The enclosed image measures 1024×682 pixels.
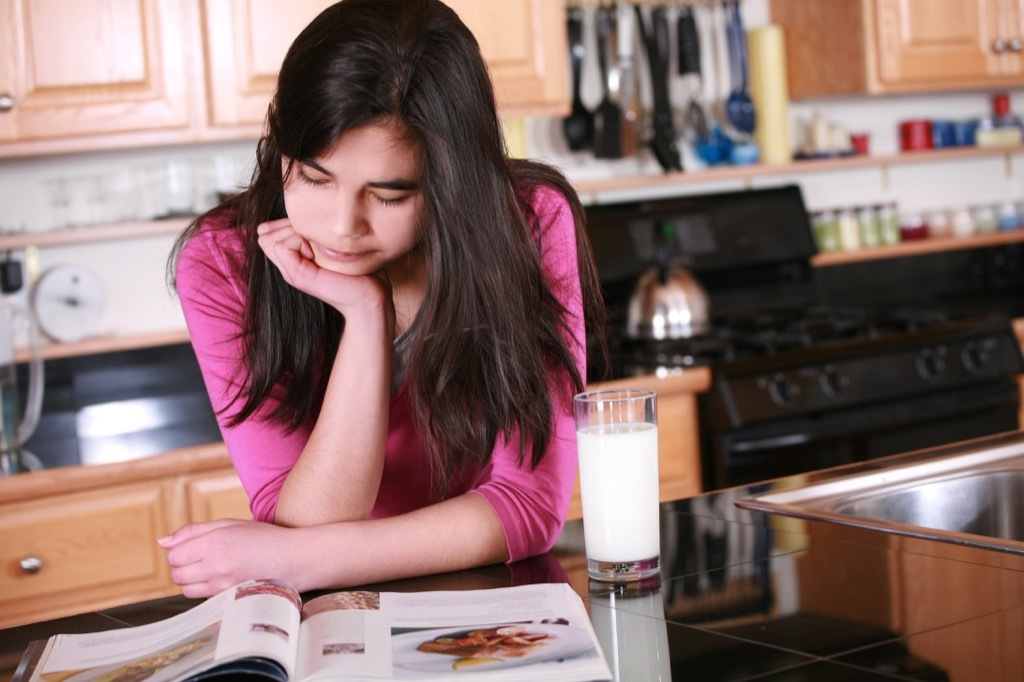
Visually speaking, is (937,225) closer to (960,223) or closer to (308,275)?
(960,223)

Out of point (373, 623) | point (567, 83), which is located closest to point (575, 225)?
point (373, 623)

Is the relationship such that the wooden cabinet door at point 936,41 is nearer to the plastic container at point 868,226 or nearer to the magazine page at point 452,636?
the plastic container at point 868,226

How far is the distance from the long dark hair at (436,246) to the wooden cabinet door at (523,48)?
1.40 metres

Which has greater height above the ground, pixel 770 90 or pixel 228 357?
pixel 770 90

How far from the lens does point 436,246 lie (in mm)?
1333

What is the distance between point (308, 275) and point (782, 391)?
1.51m

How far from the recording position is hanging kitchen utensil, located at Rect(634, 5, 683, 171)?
3266mm

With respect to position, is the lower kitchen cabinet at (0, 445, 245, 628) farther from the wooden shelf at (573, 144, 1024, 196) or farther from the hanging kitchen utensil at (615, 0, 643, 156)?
the hanging kitchen utensil at (615, 0, 643, 156)

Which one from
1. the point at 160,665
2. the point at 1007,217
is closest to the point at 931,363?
the point at 1007,217

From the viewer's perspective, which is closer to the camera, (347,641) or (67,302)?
(347,641)

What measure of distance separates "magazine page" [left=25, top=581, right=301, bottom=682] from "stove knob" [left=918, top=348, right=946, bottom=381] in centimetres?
208

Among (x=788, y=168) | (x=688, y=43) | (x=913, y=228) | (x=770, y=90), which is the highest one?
A: (x=688, y=43)

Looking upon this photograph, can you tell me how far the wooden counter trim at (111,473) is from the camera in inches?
84.2

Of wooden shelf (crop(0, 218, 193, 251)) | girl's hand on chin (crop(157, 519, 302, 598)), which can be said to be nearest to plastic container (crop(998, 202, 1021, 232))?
wooden shelf (crop(0, 218, 193, 251))
